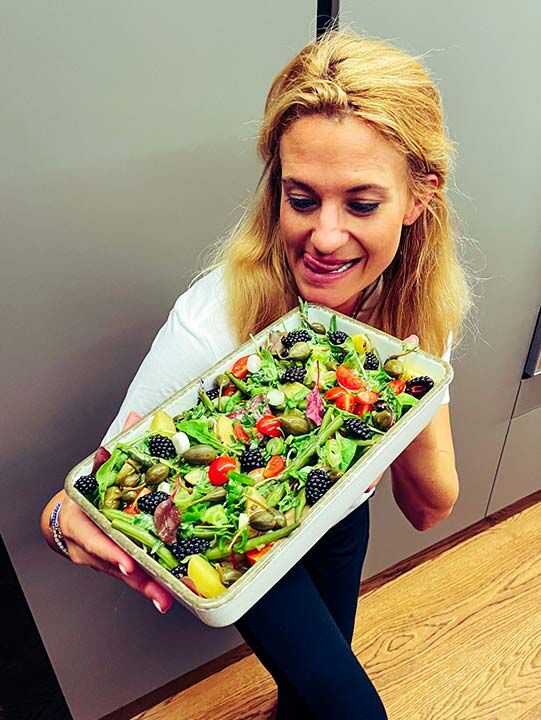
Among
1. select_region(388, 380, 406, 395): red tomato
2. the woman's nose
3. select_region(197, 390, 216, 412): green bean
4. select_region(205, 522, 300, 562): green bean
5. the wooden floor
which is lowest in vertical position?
the wooden floor

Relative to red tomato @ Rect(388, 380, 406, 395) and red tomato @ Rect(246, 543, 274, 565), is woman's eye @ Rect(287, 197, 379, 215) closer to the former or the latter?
red tomato @ Rect(388, 380, 406, 395)

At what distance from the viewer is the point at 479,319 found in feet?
4.81

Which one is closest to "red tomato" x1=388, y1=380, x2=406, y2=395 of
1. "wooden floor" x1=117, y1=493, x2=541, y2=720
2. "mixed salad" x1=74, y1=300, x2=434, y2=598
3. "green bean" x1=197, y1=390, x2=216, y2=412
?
"mixed salad" x1=74, y1=300, x2=434, y2=598

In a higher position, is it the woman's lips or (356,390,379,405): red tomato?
the woman's lips

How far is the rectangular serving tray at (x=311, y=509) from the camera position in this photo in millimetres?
638

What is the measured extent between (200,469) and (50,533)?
31 centimetres

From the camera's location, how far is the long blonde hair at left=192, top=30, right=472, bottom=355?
32.7 inches

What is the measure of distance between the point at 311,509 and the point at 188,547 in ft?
0.43

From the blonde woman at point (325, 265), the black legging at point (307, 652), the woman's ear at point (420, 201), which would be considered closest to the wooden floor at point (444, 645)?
the blonde woman at point (325, 265)

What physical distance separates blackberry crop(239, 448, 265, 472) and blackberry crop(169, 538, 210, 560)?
102 mm

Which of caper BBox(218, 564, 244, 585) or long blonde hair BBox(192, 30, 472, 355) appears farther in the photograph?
long blonde hair BBox(192, 30, 472, 355)

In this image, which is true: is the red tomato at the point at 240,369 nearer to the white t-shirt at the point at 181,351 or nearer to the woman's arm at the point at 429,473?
the white t-shirt at the point at 181,351

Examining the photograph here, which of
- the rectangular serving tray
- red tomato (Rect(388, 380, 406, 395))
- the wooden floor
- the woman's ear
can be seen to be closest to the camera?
the rectangular serving tray

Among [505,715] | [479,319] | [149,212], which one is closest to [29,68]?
[149,212]
